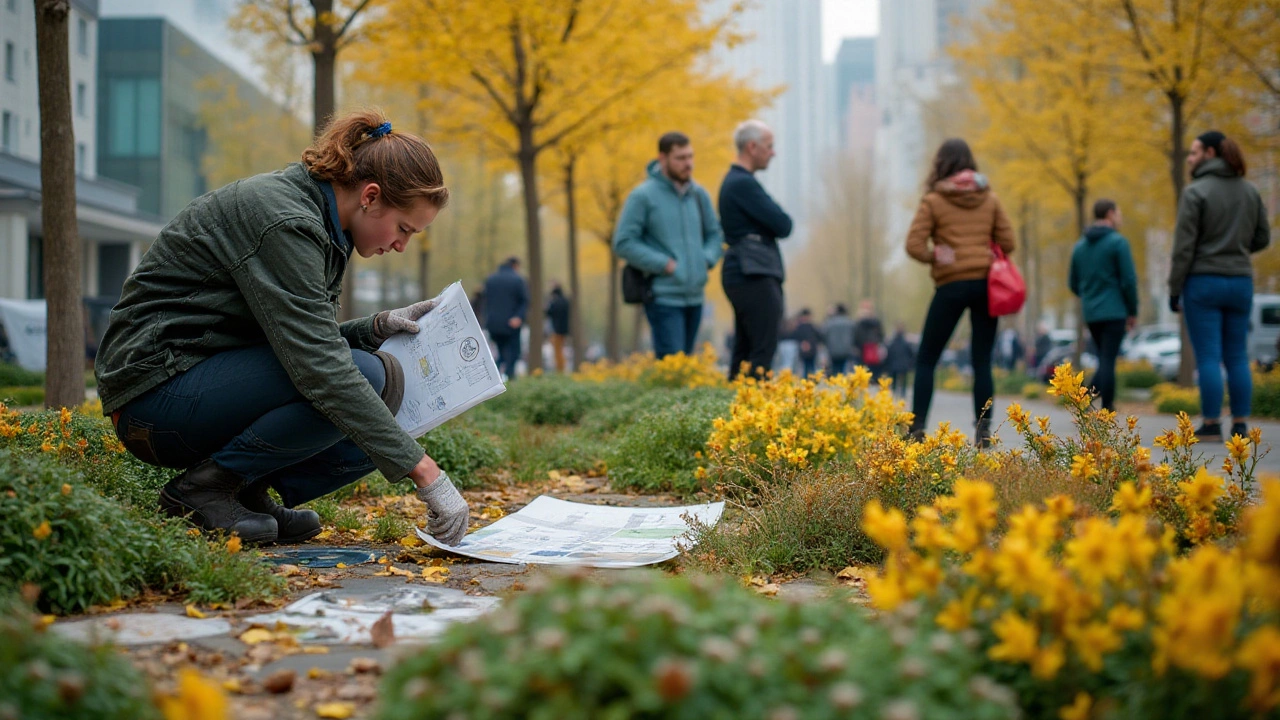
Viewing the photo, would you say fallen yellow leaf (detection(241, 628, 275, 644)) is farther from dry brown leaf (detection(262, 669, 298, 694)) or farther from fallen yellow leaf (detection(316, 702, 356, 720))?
fallen yellow leaf (detection(316, 702, 356, 720))

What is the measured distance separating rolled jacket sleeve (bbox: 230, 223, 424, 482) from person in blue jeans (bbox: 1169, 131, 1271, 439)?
586 cm

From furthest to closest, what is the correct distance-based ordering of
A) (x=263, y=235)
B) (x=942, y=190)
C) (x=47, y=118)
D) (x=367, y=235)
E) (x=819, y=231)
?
(x=819, y=231)
(x=942, y=190)
(x=47, y=118)
(x=367, y=235)
(x=263, y=235)

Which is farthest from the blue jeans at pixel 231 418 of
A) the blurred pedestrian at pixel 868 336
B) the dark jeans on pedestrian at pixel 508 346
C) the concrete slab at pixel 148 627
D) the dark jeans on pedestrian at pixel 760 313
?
the blurred pedestrian at pixel 868 336

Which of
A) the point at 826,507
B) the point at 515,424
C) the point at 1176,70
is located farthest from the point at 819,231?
the point at 826,507

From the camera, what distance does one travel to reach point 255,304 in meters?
3.22

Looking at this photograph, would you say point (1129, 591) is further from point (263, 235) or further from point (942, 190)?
point (942, 190)

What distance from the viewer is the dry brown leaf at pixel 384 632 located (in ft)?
7.93

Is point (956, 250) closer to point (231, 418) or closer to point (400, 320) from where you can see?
point (400, 320)

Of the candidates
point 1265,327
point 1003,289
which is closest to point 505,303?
point 1003,289

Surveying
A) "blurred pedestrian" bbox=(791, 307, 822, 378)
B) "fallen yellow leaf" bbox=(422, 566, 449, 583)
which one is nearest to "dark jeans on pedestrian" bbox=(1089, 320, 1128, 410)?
"fallen yellow leaf" bbox=(422, 566, 449, 583)

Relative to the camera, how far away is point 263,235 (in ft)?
10.6

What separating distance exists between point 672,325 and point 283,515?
4940 mm

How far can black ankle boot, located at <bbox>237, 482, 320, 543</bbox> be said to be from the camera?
12.4 feet

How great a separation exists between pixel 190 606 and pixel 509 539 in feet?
4.53
